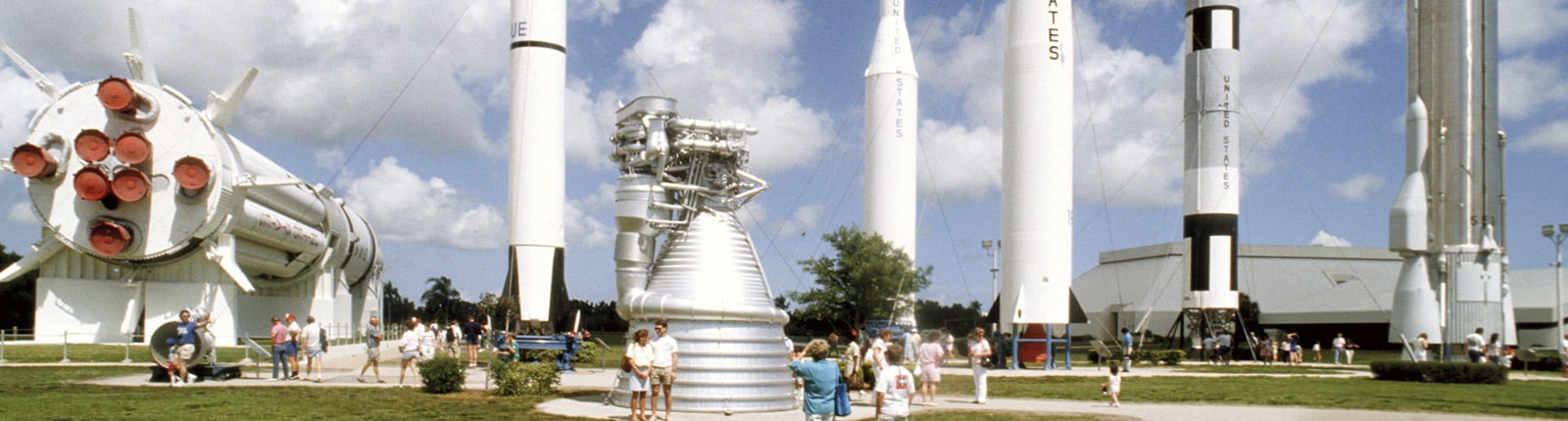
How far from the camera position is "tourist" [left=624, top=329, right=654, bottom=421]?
45.6ft

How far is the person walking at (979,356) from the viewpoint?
17828 mm

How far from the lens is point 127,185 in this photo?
32.0 metres

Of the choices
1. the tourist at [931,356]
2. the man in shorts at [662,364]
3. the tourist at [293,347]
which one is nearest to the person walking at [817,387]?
the man in shorts at [662,364]

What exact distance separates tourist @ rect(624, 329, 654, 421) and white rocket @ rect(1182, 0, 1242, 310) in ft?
92.3

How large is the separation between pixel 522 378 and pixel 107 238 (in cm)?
1994

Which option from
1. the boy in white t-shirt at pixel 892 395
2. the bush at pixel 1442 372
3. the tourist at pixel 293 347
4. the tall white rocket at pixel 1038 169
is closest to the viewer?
the boy in white t-shirt at pixel 892 395

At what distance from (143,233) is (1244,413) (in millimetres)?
29473

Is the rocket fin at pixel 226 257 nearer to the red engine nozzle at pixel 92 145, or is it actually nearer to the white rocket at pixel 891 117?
the red engine nozzle at pixel 92 145

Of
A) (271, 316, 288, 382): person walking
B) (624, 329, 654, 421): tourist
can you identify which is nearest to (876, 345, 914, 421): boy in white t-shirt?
(624, 329, 654, 421): tourist

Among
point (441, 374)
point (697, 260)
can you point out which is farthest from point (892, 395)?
point (441, 374)

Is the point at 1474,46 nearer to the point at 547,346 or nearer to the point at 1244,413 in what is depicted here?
the point at 1244,413

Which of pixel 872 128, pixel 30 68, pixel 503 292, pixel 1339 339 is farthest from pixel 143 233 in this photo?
pixel 1339 339

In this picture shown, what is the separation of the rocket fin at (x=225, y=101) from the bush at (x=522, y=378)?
18.7 metres

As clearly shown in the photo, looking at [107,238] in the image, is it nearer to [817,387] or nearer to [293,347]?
[293,347]
